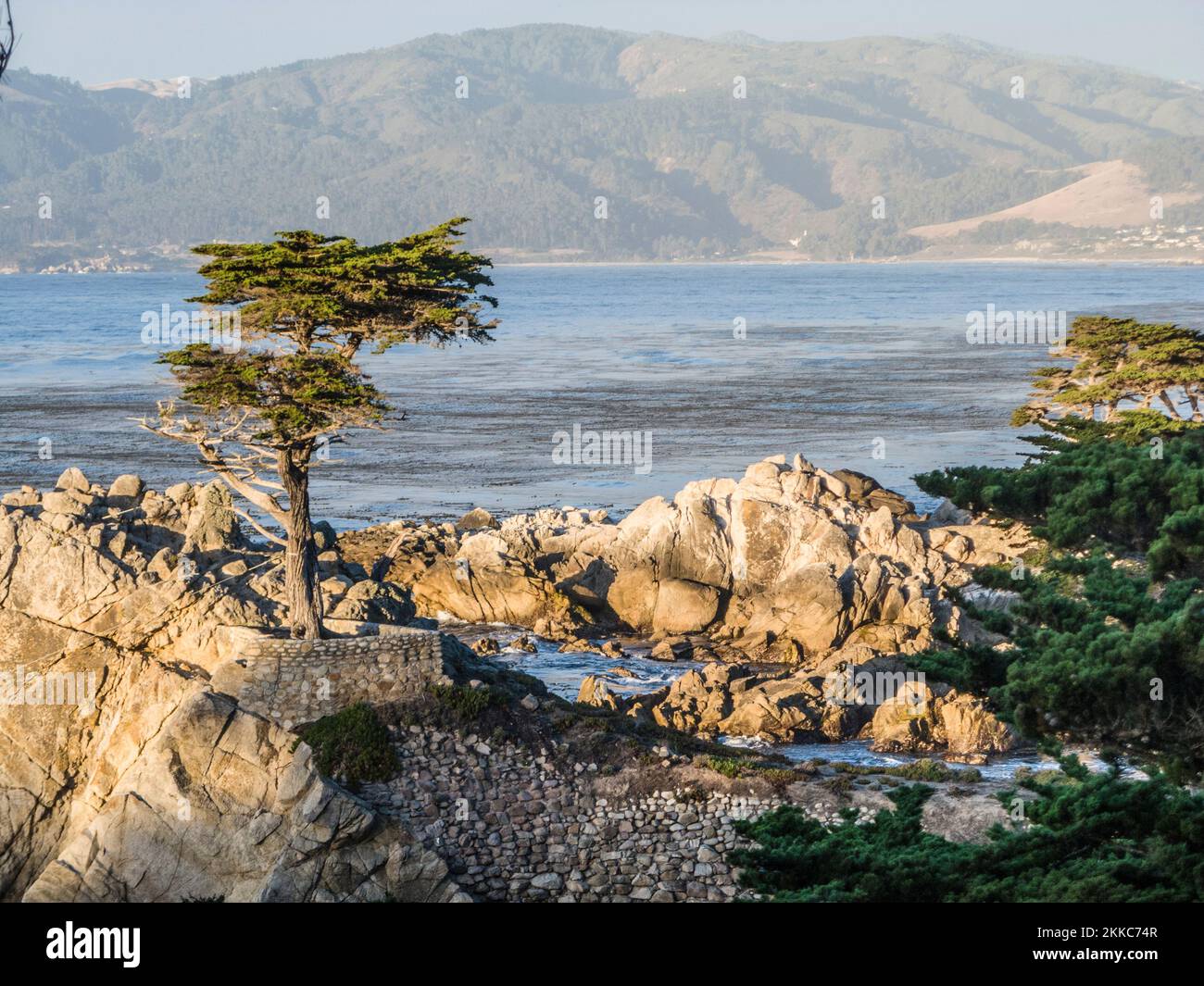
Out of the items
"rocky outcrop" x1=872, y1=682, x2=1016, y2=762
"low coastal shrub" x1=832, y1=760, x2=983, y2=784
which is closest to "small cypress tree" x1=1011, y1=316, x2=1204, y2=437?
"rocky outcrop" x1=872, y1=682, x2=1016, y2=762

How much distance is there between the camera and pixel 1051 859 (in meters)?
14.1

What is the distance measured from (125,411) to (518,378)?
25119 millimetres

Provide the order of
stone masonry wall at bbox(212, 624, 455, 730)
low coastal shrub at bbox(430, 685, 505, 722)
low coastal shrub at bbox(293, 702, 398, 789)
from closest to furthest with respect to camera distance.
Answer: low coastal shrub at bbox(293, 702, 398, 789), stone masonry wall at bbox(212, 624, 455, 730), low coastal shrub at bbox(430, 685, 505, 722)

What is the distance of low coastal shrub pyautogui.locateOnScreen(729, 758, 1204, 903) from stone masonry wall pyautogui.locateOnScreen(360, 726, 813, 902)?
353cm

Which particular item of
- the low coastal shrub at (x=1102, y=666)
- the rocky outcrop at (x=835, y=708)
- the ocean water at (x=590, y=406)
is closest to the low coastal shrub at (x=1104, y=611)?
the low coastal shrub at (x=1102, y=666)

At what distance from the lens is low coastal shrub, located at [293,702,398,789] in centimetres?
1998

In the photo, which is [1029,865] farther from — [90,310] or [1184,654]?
[90,310]

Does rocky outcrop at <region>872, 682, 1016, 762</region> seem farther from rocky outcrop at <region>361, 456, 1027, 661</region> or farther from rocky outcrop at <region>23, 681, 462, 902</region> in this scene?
rocky outcrop at <region>23, 681, 462, 902</region>

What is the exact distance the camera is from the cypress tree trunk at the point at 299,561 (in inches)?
838

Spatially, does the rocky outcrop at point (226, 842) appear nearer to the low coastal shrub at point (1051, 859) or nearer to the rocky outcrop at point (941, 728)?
the low coastal shrub at point (1051, 859)

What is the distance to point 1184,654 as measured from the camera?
13.5 meters

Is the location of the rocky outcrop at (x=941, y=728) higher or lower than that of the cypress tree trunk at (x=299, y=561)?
lower

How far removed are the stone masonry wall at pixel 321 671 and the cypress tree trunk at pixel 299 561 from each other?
503 mm

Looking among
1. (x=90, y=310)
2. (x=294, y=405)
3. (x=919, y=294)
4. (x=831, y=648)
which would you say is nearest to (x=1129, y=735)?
(x=294, y=405)
